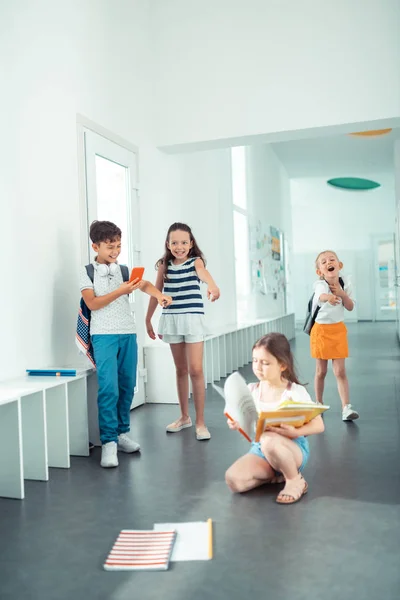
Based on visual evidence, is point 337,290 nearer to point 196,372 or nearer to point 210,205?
point 196,372

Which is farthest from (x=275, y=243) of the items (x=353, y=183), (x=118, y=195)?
(x=118, y=195)

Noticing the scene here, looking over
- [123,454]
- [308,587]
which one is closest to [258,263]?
[123,454]

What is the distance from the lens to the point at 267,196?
10.5m

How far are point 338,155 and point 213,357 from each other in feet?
22.6

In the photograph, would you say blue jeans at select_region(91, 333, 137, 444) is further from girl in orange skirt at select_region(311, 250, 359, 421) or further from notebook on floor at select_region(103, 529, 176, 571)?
girl in orange skirt at select_region(311, 250, 359, 421)

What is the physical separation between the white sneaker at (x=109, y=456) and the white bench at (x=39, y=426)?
0.60 feet

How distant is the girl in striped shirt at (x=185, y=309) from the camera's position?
3461mm

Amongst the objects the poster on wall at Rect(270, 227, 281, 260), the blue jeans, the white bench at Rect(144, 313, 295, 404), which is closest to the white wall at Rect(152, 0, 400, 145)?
the white bench at Rect(144, 313, 295, 404)

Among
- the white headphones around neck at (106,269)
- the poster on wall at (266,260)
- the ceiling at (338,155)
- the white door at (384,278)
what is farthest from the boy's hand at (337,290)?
the white door at (384,278)

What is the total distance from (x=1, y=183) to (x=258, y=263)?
669cm

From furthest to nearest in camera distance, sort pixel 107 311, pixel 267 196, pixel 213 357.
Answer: pixel 267 196 → pixel 213 357 → pixel 107 311

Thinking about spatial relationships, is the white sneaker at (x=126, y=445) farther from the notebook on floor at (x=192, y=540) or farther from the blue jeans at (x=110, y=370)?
the notebook on floor at (x=192, y=540)

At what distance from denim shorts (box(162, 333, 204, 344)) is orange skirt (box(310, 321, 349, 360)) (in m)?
0.91

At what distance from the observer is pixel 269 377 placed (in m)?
2.44
